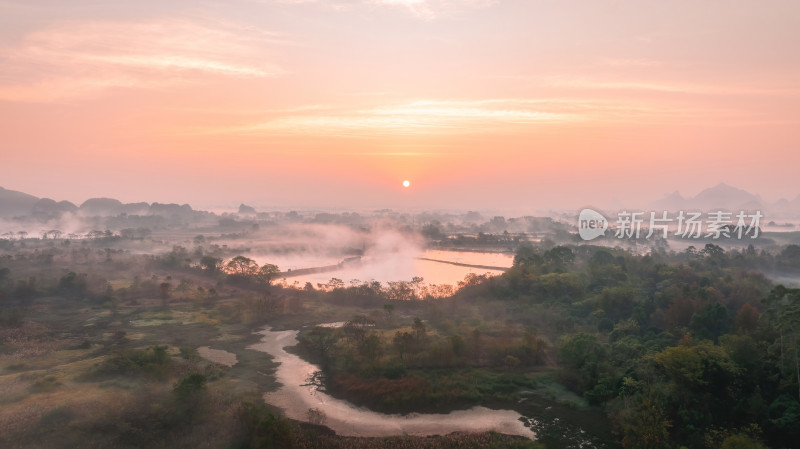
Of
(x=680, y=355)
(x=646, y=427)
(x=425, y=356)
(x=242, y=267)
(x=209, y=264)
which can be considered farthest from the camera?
(x=209, y=264)

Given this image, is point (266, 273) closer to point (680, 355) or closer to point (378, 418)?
point (378, 418)

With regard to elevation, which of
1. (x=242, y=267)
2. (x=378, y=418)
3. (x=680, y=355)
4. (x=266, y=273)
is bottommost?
(x=378, y=418)

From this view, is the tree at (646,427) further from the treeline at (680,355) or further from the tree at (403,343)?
the tree at (403,343)

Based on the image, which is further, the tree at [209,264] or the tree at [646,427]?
the tree at [209,264]

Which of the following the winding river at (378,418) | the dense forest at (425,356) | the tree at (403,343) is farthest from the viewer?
the tree at (403,343)

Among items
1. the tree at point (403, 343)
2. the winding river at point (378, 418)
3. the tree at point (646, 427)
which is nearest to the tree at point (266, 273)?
the tree at point (403, 343)

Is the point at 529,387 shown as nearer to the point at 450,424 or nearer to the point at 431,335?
the point at 450,424

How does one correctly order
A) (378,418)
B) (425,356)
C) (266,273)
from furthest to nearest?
(266,273) → (425,356) → (378,418)

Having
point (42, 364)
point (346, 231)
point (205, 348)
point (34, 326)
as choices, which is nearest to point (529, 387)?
point (205, 348)

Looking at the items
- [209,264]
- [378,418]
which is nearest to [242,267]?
[209,264]

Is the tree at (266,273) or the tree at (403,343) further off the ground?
the tree at (266,273)
